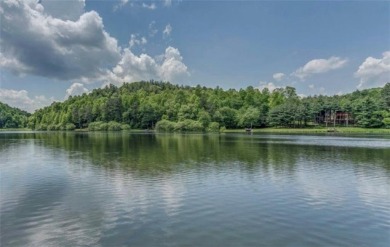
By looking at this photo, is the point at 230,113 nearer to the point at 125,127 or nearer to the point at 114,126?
the point at 125,127

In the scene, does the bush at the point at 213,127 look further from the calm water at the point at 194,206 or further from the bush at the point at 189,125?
the calm water at the point at 194,206

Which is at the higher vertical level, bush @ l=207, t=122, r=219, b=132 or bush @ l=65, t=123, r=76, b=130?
bush @ l=65, t=123, r=76, b=130

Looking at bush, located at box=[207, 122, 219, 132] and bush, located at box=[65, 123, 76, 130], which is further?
bush, located at box=[65, 123, 76, 130]

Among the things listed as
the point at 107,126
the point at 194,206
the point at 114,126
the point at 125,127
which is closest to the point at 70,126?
the point at 107,126

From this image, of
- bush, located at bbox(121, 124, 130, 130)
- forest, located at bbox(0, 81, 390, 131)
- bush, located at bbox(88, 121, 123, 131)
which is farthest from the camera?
bush, located at bbox(121, 124, 130, 130)

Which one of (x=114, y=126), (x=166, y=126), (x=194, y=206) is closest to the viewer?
(x=194, y=206)

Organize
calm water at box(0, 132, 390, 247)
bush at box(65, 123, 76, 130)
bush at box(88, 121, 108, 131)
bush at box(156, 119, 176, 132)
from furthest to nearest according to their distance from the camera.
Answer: bush at box(65, 123, 76, 130) → bush at box(88, 121, 108, 131) → bush at box(156, 119, 176, 132) → calm water at box(0, 132, 390, 247)

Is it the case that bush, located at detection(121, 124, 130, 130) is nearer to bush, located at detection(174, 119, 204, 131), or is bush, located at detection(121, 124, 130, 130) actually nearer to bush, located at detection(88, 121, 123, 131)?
bush, located at detection(88, 121, 123, 131)

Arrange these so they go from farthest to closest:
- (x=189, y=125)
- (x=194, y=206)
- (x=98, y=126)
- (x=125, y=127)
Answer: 1. (x=98, y=126)
2. (x=125, y=127)
3. (x=189, y=125)
4. (x=194, y=206)

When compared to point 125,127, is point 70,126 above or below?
above

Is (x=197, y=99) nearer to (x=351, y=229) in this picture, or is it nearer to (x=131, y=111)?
(x=131, y=111)

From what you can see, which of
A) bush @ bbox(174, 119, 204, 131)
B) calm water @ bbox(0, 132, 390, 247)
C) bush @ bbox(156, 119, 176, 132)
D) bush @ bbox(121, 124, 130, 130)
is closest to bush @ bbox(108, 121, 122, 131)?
bush @ bbox(121, 124, 130, 130)

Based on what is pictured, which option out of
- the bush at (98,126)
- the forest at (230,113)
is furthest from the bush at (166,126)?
the bush at (98,126)

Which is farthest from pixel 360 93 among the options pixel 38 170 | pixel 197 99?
pixel 38 170
